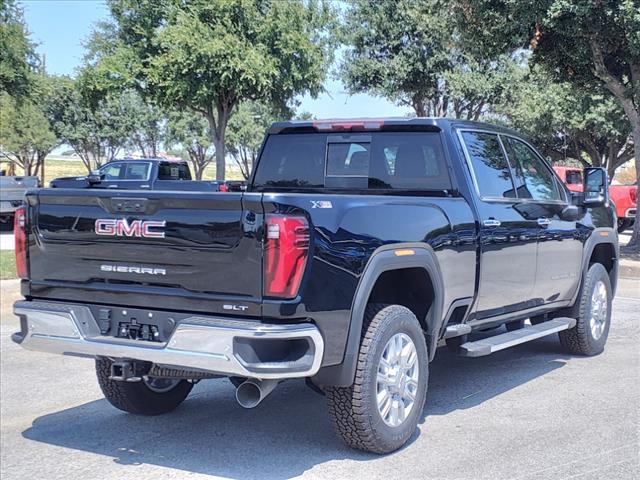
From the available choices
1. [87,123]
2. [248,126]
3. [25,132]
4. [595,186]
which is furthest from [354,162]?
[248,126]

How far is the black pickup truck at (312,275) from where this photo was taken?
392cm

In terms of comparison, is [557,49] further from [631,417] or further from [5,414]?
[5,414]

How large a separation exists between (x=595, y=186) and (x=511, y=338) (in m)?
1.94

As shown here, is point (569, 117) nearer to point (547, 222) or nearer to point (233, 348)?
point (547, 222)

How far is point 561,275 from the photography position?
6.52 m

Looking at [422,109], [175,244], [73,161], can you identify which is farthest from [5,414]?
[73,161]

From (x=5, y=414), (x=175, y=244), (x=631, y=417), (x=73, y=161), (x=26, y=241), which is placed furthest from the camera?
(x=73, y=161)

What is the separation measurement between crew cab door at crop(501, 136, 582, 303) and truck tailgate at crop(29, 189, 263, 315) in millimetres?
2863

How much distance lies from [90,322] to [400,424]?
193 cm

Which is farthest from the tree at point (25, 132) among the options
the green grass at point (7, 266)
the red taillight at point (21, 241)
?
the red taillight at point (21, 241)

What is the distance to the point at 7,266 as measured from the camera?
12.3 meters

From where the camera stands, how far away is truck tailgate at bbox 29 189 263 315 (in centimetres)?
394

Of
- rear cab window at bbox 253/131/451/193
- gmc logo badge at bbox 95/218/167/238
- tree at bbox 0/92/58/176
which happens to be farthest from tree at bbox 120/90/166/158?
gmc logo badge at bbox 95/218/167/238

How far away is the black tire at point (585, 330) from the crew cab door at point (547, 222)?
0.20 meters
